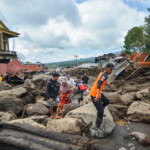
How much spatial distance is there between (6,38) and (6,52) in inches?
163

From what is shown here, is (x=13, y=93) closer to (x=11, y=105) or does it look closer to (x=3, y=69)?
(x=11, y=105)

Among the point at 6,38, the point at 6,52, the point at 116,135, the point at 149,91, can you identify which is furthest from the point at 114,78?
the point at 6,38

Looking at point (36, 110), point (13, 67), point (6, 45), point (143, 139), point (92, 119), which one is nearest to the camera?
point (143, 139)

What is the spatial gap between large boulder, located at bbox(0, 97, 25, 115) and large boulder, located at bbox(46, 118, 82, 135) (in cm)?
265

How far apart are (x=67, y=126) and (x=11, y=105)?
3214 mm

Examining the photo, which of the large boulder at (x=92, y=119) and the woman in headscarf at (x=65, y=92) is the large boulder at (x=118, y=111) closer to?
the large boulder at (x=92, y=119)

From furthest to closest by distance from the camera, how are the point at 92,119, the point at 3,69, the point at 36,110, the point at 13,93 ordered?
the point at 3,69
the point at 13,93
the point at 36,110
the point at 92,119

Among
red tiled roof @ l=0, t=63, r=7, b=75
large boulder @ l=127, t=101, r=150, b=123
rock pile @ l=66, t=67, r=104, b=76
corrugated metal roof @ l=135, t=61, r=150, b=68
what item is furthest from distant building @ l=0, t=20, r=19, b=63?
large boulder @ l=127, t=101, r=150, b=123

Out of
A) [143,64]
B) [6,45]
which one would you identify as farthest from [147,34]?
[6,45]

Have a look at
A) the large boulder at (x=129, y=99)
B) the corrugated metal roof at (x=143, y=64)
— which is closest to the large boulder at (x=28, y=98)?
the large boulder at (x=129, y=99)

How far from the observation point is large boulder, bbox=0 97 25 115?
5.05 meters

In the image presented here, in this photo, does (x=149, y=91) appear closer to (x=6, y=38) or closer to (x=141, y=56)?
(x=141, y=56)

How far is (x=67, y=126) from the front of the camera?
311 centimetres

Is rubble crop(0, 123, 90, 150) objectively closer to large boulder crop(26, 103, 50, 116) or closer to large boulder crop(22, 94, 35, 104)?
large boulder crop(26, 103, 50, 116)
